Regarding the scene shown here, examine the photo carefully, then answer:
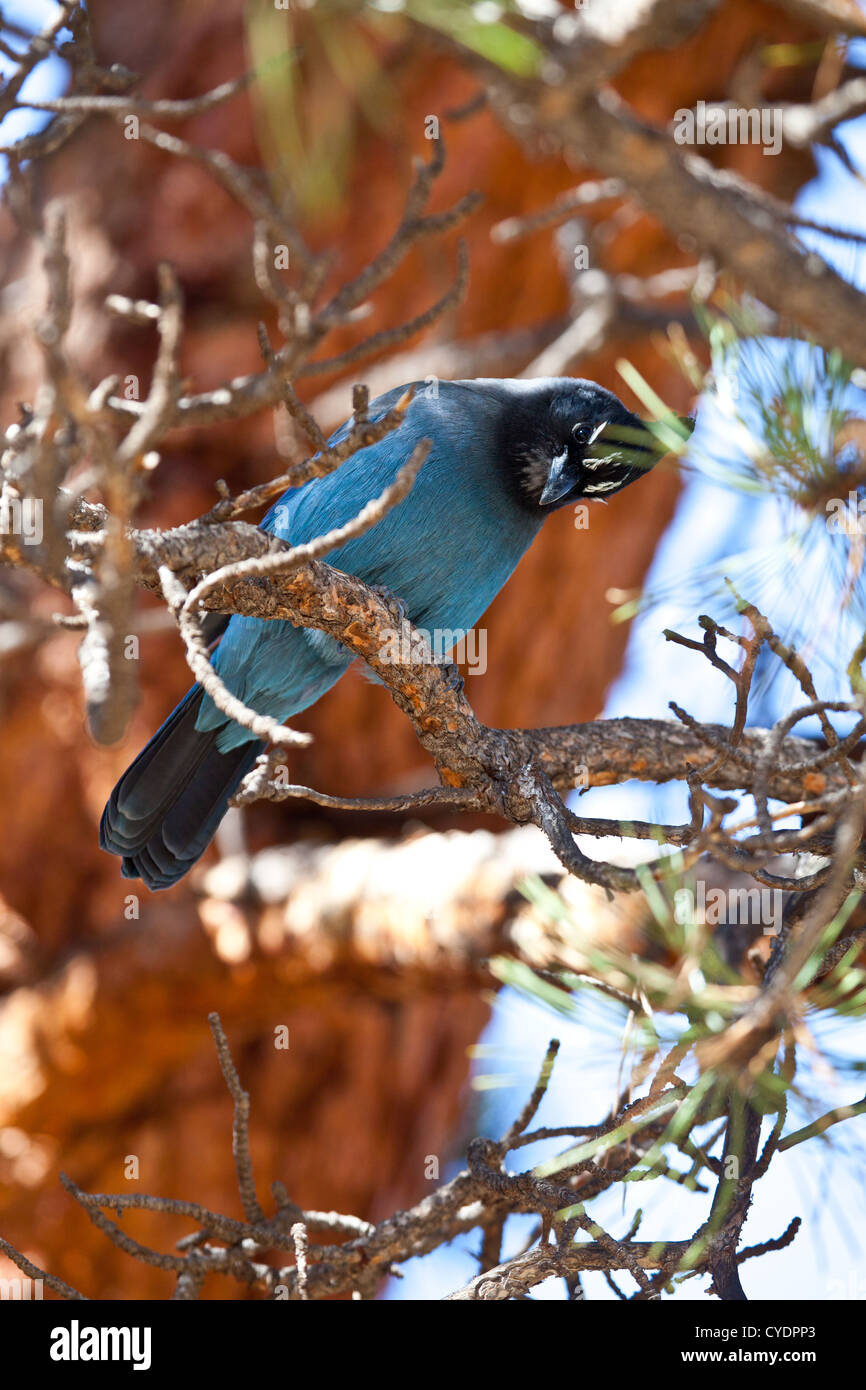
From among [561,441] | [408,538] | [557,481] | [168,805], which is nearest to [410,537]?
[408,538]

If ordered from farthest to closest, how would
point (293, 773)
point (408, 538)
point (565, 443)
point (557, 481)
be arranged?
point (293, 773) → point (565, 443) → point (557, 481) → point (408, 538)

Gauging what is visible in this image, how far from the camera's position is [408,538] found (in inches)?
130

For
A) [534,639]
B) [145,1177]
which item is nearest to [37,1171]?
[145,1177]

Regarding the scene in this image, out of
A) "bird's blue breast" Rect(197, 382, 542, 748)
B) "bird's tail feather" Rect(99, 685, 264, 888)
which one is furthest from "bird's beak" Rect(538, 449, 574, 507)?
"bird's tail feather" Rect(99, 685, 264, 888)

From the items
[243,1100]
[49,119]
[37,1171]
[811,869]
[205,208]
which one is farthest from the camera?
[205,208]

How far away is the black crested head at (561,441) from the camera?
344 centimetres

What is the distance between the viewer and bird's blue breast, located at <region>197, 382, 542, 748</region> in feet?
10.8

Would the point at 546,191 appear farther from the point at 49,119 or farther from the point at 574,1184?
the point at 574,1184

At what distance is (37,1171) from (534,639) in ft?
10.3

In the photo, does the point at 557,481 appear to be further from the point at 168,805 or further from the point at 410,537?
the point at 168,805

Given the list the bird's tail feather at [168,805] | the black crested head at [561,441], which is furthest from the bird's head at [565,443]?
the bird's tail feather at [168,805]

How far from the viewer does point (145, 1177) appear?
193 inches

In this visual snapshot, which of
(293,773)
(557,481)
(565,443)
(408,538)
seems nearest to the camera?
(408,538)

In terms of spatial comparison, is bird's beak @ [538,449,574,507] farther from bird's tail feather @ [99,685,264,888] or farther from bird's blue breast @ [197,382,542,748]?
bird's tail feather @ [99,685,264,888]
